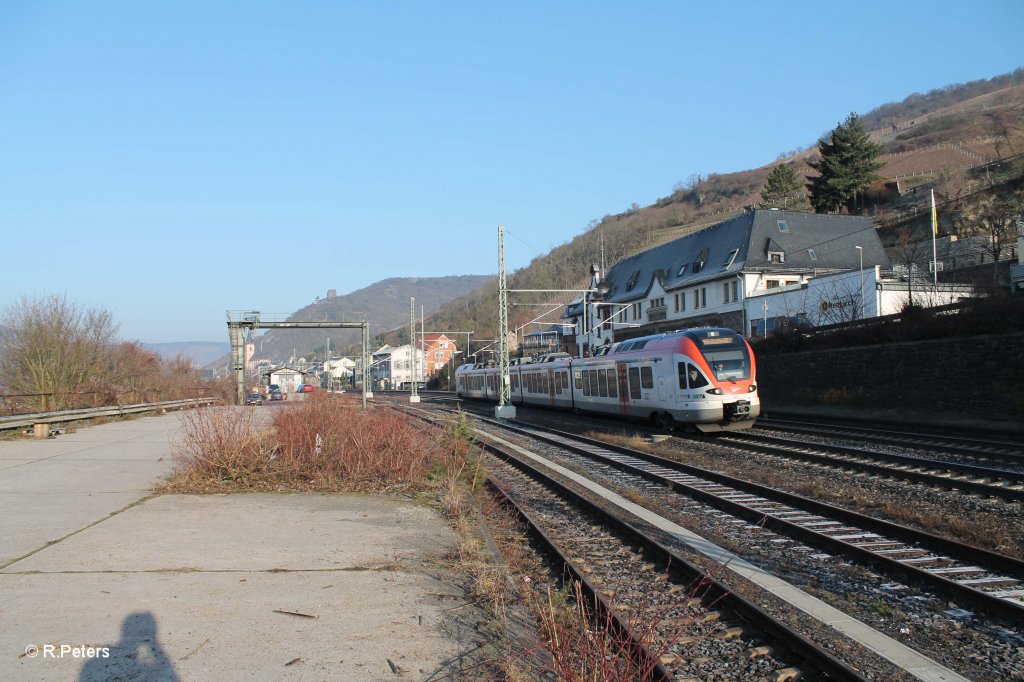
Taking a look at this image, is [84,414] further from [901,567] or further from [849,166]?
[849,166]

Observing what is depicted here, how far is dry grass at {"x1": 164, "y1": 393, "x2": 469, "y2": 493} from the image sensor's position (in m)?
11.4

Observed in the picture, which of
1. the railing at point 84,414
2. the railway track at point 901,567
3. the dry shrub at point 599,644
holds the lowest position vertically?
the railway track at point 901,567

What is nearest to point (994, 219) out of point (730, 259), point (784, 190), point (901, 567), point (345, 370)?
point (730, 259)

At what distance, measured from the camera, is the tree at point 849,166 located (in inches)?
3039

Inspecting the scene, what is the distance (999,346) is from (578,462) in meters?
13.4

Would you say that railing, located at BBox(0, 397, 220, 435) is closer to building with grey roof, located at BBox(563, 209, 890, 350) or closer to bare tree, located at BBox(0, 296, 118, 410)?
bare tree, located at BBox(0, 296, 118, 410)

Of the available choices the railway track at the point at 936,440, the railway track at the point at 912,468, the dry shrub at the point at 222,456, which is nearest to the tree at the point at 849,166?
the railway track at the point at 936,440

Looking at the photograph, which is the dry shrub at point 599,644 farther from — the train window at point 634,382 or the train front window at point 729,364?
the train window at point 634,382

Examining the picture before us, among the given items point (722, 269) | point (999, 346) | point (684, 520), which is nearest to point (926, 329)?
point (999, 346)

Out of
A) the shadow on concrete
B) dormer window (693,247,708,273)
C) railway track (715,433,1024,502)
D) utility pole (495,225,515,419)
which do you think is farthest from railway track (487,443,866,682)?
dormer window (693,247,708,273)

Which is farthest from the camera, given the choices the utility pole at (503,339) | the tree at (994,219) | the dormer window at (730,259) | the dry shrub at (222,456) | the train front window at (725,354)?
the dormer window at (730,259)

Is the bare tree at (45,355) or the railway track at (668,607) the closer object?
the railway track at (668,607)

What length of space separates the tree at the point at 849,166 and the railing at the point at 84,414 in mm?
66755

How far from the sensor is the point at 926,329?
25.0 m
